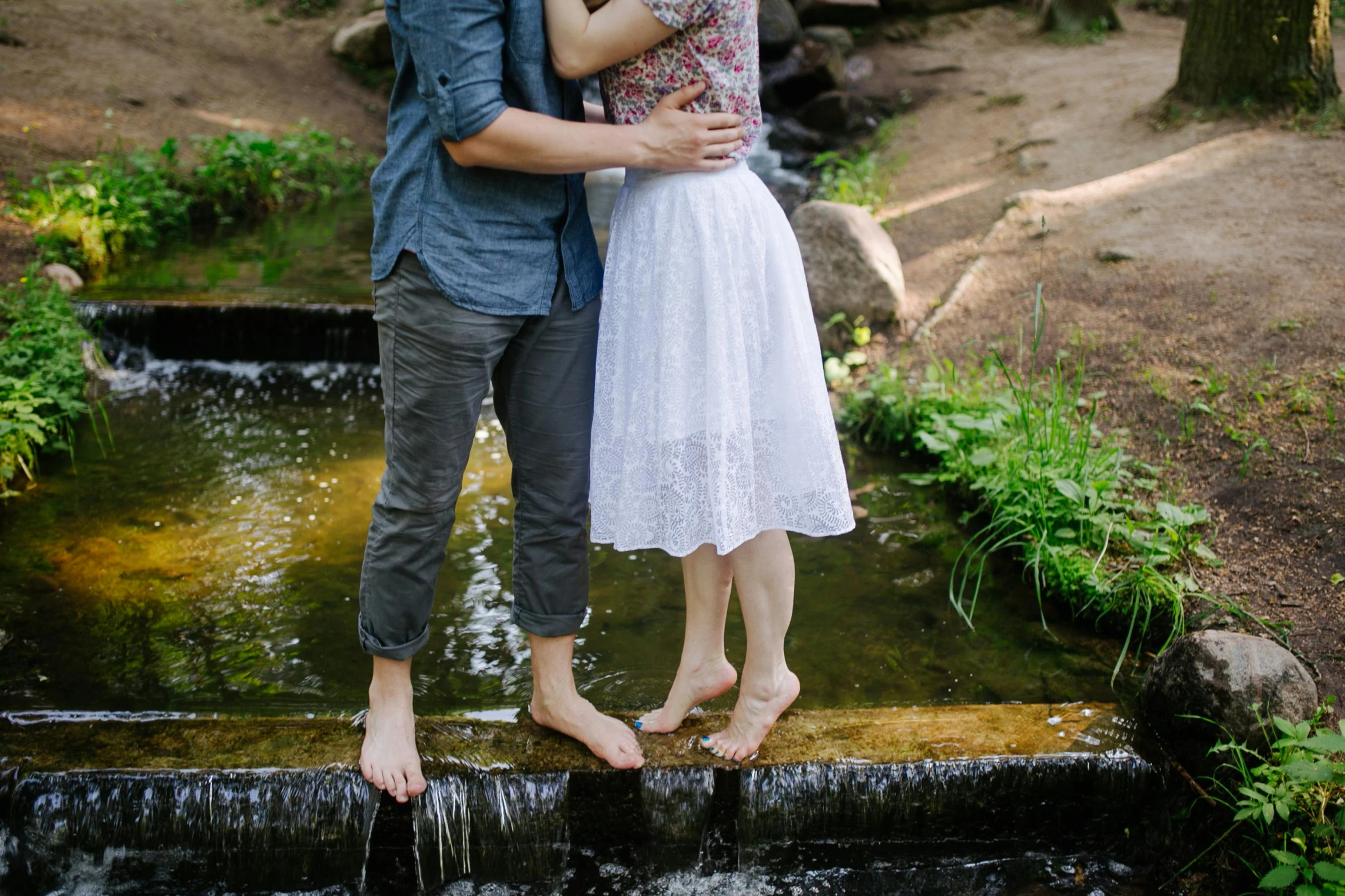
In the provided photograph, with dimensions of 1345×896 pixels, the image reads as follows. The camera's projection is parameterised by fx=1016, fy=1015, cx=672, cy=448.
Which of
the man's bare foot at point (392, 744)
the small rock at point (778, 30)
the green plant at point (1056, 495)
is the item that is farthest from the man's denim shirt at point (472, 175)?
the small rock at point (778, 30)

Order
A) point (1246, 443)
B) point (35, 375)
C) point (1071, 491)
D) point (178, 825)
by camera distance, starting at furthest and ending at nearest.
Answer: point (35, 375), point (1246, 443), point (1071, 491), point (178, 825)

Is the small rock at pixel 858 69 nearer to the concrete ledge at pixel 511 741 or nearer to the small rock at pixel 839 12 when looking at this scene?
Result: the small rock at pixel 839 12

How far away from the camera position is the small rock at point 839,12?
1123 centimetres

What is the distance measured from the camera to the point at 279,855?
2.14 m

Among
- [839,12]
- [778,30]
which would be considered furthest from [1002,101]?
[839,12]

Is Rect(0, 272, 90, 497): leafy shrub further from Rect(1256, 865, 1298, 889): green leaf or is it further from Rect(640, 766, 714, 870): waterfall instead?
Rect(1256, 865, 1298, 889): green leaf

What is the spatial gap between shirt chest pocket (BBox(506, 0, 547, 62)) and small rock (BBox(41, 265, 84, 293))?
191 inches

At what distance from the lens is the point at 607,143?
1771mm

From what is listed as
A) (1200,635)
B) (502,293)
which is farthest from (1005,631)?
(502,293)

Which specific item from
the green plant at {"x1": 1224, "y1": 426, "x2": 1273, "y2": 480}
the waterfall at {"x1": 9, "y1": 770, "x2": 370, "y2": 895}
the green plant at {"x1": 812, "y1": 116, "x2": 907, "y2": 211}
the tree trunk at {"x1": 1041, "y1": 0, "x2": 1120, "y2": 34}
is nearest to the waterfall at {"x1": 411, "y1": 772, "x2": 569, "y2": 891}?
the waterfall at {"x1": 9, "y1": 770, "x2": 370, "y2": 895}

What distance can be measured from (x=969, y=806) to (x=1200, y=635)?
0.69 metres

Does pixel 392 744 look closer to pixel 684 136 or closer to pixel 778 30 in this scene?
pixel 684 136

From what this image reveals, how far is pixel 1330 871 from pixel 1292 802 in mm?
229

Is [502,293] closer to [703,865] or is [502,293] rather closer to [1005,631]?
[703,865]
